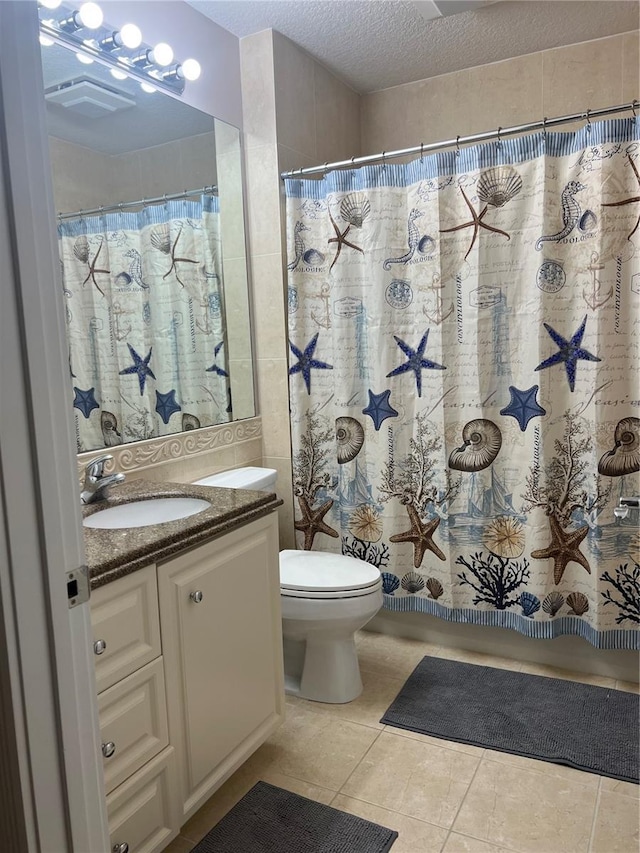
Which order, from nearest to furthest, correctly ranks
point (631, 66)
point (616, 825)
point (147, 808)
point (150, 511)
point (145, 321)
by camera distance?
point (147, 808) < point (616, 825) < point (150, 511) < point (145, 321) < point (631, 66)

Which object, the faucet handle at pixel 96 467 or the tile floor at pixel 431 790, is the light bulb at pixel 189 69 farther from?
the tile floor at pixel 431 790

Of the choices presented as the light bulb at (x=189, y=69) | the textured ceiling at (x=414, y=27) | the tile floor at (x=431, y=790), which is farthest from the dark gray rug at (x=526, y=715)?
the textured ceiling at (x=414, y=27)

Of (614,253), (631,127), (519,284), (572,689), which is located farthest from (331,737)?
(631,127)

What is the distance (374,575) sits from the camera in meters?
2.20

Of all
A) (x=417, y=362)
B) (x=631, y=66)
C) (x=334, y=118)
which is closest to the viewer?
(x=417, y=362)

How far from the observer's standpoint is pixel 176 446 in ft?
7.42

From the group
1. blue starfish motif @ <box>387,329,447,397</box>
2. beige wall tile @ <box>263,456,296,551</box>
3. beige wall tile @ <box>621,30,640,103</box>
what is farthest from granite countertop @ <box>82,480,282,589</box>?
beige wall tile @ <box>621,30,640,103</box>

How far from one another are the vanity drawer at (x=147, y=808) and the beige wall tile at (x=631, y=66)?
286 cm

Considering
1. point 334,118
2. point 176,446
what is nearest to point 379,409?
point 176,446

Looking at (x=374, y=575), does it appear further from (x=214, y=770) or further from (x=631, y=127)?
(x=631, y=127)

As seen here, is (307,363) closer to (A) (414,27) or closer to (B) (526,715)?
(A) (414,27)

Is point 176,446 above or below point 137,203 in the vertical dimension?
below

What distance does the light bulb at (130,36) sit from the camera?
1.95 metres

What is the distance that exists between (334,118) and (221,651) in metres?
2.35
